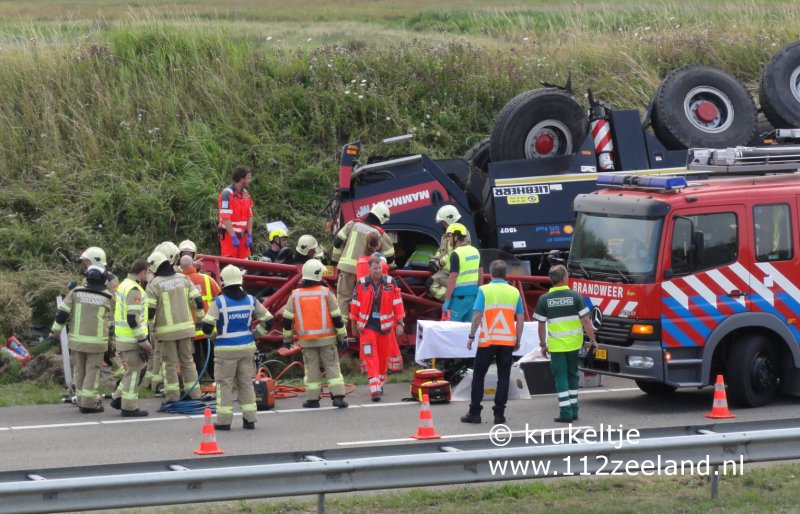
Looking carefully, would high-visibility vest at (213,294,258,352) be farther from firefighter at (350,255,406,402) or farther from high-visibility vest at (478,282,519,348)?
high-visibility vest at (478,282,519,348)

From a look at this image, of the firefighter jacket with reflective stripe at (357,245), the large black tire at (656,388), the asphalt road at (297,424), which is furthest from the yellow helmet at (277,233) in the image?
the large black tire at (656,388)

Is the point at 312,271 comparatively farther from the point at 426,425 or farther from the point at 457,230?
the point at 426,425

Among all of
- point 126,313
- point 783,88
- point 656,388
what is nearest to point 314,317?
point 126,313

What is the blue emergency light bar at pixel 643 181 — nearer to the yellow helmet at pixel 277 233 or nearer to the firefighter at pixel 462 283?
the firefighter at pixel 462 283

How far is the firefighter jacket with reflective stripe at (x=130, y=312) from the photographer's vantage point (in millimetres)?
12719

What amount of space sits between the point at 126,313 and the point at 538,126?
6.29 m

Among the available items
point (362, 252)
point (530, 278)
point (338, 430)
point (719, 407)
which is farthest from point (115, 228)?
point (719, 407)

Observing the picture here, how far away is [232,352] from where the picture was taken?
466 inches

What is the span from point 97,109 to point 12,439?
9.35 meters

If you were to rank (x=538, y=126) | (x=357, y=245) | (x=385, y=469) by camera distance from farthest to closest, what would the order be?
(x=538, y=126), (x=357, y=245), (x=385, y=469)

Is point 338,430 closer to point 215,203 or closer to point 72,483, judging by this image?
point 72,483

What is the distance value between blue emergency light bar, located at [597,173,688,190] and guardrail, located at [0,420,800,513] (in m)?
3.81

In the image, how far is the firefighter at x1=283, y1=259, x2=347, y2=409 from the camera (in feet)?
41.9

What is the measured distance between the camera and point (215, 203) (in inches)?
725
